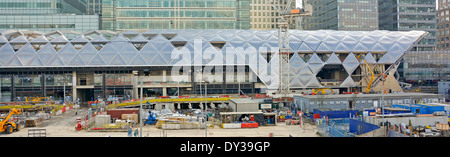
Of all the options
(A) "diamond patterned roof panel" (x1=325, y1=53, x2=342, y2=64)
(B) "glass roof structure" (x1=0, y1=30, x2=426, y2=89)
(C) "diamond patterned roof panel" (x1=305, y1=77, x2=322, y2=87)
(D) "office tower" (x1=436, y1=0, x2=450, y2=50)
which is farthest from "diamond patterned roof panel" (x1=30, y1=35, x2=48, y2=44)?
(D) "office tower" (x1=436, y1=0, x2=450, y2=50)

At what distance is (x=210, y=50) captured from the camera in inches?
3450

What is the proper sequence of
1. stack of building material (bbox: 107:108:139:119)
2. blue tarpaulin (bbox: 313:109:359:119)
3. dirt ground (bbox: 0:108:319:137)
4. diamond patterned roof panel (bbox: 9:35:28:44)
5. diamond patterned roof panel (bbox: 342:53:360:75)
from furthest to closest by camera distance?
diamond patterned roof panel (bbox: 342:53:360:75) < diamond patterned roof panel (bbox: 9:35:28:44) < stack of building material (bbox: 107:108:139:119) < blue tarpaulin (bbox: 313:109:359:119) < dirt ground (bbox: 0:108:319:137)

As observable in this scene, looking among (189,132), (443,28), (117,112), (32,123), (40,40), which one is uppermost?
(443,28)

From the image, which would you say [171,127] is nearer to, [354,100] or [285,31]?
[354,100]

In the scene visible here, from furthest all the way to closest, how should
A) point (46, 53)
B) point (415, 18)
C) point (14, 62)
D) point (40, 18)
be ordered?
point (415, 18)
point (40, 18)
point (46, 53)
point (14, 62)

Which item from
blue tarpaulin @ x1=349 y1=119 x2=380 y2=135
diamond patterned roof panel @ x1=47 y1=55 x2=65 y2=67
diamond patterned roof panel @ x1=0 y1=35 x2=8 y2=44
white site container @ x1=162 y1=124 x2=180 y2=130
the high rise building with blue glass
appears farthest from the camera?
the high rise building with blue glass

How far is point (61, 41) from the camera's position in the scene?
87.6 m

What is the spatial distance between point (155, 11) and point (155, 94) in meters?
40.4

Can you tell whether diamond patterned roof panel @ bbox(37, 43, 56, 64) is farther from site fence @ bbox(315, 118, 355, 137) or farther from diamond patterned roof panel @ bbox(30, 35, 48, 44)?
site fence @ bbox(315, 118, 355, 137)

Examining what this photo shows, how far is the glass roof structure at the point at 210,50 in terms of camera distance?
276 ft

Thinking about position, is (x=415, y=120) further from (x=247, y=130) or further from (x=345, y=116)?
(x=247, y=130)

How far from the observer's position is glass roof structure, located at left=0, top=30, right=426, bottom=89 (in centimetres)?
8406

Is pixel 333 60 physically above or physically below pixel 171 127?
above

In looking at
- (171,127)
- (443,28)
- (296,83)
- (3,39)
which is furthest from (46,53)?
(443,28)
